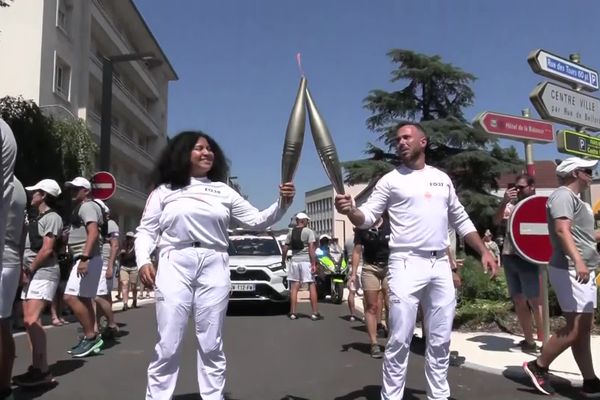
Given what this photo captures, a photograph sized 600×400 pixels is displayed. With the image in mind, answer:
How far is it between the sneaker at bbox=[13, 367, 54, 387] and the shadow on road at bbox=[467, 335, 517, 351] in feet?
15.9

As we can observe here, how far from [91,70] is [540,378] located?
26723 mm

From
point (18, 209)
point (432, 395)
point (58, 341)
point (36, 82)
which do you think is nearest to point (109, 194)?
point (58, 341)

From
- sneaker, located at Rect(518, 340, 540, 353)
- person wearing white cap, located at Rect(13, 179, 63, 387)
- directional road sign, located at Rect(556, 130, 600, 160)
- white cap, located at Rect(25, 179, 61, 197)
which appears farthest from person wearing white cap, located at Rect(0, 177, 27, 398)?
directional road sign, located at Rect(556, 130, 600, 160)

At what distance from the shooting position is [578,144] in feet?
23.7

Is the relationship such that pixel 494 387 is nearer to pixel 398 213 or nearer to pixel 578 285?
pixel 578 285

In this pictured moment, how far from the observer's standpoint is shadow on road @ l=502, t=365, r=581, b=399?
4.94 metres

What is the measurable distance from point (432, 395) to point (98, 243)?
4.25 metres

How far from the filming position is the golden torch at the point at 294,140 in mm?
3799

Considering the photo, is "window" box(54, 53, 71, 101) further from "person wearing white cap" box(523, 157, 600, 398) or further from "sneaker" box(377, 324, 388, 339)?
"person wearing white cap" box(523, 157, 600, 398)

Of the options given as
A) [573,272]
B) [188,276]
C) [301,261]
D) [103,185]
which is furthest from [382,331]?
[103,185]

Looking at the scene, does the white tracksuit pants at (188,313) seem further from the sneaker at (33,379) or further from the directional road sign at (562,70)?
the directional road sign at (562,70)

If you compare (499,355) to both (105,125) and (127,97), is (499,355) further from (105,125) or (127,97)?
(127,97)

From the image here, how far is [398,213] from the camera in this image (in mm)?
4203

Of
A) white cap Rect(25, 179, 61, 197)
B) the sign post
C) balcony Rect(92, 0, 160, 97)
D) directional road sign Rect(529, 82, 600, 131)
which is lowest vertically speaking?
the sign post
